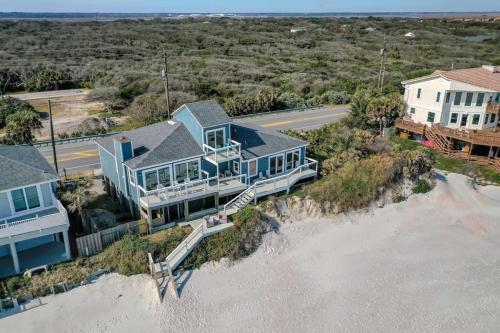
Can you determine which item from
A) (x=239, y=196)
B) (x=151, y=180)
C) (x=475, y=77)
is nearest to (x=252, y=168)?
(x=239, y=196)

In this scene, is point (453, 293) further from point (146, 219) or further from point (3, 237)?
point (3, 237)

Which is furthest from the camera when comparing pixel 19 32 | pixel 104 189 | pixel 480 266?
pixel 19 32

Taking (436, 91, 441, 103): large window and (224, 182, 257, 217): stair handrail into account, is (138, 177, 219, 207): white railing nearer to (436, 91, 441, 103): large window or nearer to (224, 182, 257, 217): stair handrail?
(224, 182, 257, 217): stair handrail

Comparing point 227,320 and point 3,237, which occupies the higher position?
point 3,237

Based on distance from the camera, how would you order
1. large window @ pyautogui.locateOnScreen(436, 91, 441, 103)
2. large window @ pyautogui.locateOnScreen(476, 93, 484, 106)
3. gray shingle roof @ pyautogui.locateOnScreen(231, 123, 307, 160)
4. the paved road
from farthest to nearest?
the paved road
large window @ pyautogui.locateOnScreen(436, 91, 441, 103)
large window @ pyautogui.locateOnScreen(476, 93, 484, 106)
gray shingle roof @ pyautogui.locateOnScreen(231, 123, 307, 160)

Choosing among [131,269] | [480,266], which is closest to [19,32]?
[131,269]

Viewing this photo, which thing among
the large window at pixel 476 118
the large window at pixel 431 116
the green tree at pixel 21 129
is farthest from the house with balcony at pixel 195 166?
the large window at pixel 476 118

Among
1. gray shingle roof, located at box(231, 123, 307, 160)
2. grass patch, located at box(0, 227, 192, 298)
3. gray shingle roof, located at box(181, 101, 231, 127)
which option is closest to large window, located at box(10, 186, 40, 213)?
grass patch, located at box(0, 227, 192, 298)

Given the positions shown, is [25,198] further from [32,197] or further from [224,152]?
[224,152]
